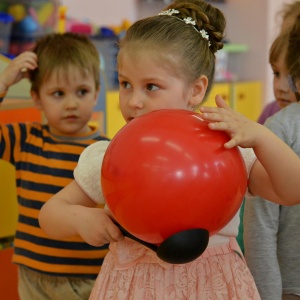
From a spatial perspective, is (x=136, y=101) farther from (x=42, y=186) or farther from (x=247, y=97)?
(x=247, y=97)

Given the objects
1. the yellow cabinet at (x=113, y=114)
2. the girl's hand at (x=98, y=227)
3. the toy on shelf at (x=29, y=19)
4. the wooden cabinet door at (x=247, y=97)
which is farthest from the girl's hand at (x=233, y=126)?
the wooden cabinet door at (x=247, y=97)

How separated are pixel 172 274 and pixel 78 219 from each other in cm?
21

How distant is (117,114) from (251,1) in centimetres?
190

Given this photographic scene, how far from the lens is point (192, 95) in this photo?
3.89 feet

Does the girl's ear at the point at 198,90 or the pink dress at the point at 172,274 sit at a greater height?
the girl's ear at the point at 198,90

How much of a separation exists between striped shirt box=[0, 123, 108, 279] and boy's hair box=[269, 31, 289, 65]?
0.57 metres

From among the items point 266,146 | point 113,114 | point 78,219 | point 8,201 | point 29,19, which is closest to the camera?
point 266,146

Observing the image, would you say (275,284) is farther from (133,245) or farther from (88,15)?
(88,15)

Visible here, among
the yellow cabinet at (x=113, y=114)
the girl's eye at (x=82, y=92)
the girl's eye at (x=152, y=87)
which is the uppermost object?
the girl's eye at (x=152, y=87)

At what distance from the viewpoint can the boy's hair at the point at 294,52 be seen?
4.69 feet

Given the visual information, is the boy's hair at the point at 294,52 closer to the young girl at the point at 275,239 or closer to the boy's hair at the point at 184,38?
the young girl at the point at 275,239

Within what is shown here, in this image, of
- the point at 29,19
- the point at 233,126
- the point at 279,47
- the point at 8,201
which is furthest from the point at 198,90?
the point at 29,19

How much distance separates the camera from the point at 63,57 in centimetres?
170

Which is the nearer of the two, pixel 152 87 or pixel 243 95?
pixel 152 87
